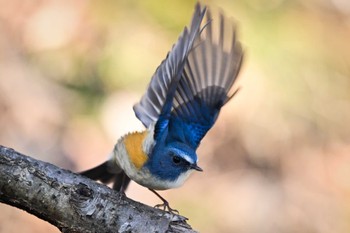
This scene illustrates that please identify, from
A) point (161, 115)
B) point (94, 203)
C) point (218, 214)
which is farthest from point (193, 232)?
point (218, 214)

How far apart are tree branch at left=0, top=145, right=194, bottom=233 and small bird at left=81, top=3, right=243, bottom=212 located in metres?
0.44

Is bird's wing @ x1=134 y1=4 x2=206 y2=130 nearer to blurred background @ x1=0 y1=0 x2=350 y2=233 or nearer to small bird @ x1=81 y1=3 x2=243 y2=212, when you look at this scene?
small bird @ x1=81 y1=3 x2=243 y2=212

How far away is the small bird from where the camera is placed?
3.27 metres

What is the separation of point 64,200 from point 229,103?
3.12 metres

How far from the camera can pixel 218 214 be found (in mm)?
5633

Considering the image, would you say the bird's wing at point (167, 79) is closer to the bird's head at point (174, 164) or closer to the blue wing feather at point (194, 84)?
the blue wing feather at point (194, 84)

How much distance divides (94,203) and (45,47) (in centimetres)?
331

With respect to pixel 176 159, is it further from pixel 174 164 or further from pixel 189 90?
pixel 189 90

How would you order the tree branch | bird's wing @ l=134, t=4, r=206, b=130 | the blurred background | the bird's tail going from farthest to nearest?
the blurred background, the bird's tail, bird's wing @ l=134, t=4, r=206, b=130, the tree branch

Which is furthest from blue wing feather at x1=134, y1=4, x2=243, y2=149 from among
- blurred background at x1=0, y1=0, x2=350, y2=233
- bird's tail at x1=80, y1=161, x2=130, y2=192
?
blurred background at x1=0, y1=0, x2=350, y2=233

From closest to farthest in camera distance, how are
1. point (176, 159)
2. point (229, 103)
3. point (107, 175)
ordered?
point (176, 159)
point (107, 175)
point (229, 103)

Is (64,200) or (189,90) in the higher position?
(189,90)

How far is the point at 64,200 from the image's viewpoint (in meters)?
2.80

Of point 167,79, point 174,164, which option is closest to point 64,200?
point 174,164
